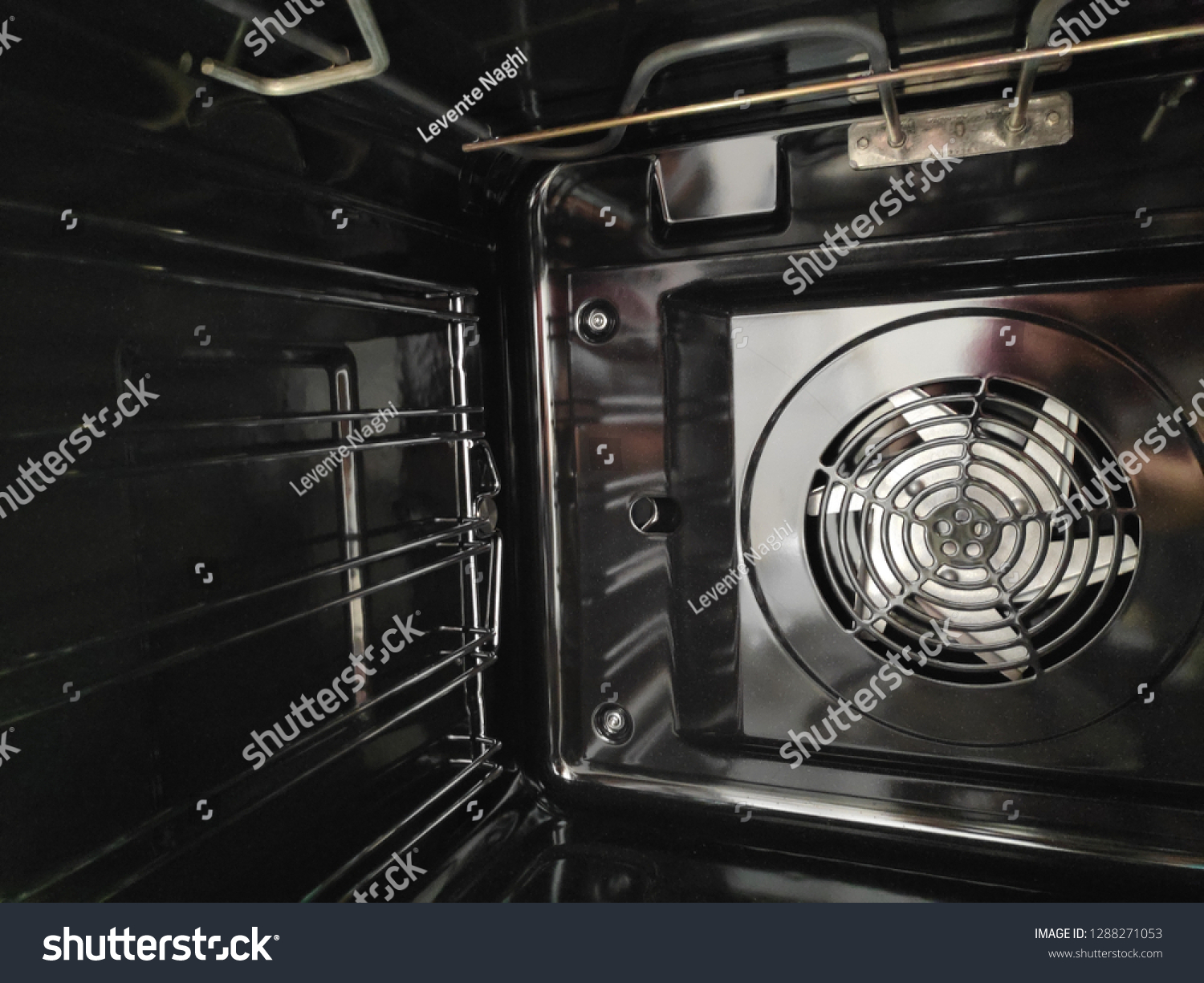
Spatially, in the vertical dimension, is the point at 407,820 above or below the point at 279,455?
below

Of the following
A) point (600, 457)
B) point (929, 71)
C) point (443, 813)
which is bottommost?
point (443, 813)

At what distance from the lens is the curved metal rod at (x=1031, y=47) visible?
31.1 inches

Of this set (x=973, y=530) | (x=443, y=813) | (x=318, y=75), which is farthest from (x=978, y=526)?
(x=318, y=75)

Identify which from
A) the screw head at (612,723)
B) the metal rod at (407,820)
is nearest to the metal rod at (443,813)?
the metal rod at (407,820)

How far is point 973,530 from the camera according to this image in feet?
3.58

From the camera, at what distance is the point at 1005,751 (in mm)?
1060

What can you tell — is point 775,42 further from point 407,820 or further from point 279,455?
point 407,820

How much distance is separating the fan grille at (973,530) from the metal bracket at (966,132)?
0.28 meters

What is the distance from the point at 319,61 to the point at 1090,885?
1.25m

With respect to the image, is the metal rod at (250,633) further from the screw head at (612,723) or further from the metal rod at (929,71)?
the metal rod at (929,71)

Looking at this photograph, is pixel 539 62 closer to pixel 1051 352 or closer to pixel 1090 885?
pixel 1051 352

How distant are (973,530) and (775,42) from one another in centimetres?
63
